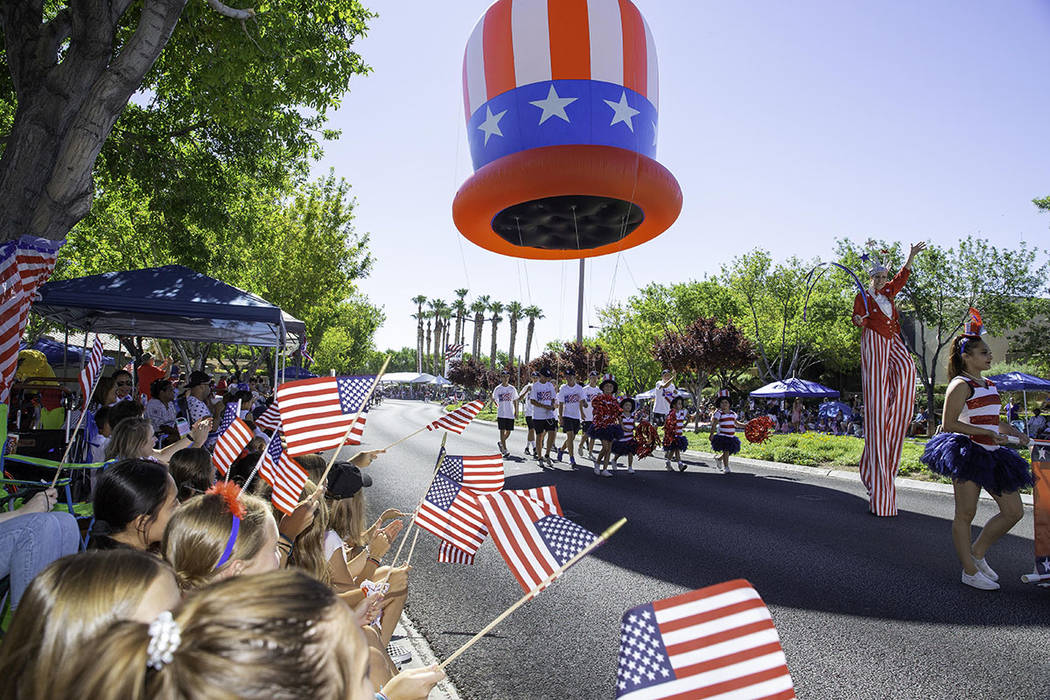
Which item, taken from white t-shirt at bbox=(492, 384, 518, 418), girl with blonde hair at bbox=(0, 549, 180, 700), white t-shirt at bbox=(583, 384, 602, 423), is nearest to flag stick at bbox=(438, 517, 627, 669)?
girl with blonde hair at bbox=(0, 549, 180, 700)

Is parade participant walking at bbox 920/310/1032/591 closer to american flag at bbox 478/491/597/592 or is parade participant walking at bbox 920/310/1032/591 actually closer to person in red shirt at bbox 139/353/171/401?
american flag at bbox 478/491/597/592

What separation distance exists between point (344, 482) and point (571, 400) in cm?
1002

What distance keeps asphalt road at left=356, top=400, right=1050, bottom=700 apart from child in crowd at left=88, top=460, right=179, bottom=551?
1.85 meters

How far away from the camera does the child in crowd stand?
105 inches

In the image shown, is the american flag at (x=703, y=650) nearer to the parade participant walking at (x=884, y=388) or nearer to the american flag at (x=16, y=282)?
the american flag at (x=16, y=282)

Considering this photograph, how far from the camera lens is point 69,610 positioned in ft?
3.75

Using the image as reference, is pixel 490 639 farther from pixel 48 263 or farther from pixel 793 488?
pixel 793 488

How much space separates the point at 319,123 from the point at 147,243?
7.89m

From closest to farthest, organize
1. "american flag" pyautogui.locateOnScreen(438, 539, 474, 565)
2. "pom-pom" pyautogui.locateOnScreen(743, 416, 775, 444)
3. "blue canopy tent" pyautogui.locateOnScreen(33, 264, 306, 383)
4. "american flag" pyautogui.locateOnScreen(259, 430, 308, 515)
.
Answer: "american flag" pyautogui.locateOnScreen(259, 430, 308, 515) → "american flag" pyautogui.locateOnScreen(438, 539, 474, 565) → "blue canopy tent" pyautogui.locateOnScreen(33, 264, 306, 383) → "pom-pom" pyautogui.locateOnScreen(743, 416, 775, 444)

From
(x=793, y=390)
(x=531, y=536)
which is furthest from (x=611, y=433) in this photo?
(x=793, y=390)

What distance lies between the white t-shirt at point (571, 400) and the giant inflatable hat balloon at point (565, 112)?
420 centimetres

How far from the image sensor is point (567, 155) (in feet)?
31.1

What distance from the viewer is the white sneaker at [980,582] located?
16.0 ft

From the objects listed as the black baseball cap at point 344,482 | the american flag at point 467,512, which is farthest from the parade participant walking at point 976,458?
the black baseball cap at point 344,482
